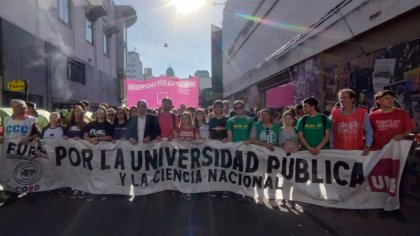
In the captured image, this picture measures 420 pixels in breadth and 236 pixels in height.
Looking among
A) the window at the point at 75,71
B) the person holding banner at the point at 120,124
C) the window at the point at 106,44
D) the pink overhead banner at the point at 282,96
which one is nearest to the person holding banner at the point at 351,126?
the person holding banner at the point at 120,124

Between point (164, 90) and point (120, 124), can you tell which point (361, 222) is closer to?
point (120, 124)

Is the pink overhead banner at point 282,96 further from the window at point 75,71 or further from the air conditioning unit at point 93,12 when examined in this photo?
the air conditioning unit at point 93,12

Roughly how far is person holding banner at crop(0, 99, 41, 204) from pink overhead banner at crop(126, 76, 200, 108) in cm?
605

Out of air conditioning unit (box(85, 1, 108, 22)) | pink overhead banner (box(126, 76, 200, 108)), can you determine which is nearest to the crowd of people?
pink overhead banner (box(126, 76, 200, 108))

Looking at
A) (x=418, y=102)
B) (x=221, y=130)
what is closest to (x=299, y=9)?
(x=418, y=102)

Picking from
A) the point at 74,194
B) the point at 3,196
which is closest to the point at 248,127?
the point at 74,194

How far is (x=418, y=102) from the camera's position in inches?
285

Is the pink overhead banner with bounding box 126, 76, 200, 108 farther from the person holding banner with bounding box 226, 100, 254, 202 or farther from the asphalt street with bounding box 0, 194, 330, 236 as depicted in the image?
the asphalt street with bounding box 0, 194, 330, 236

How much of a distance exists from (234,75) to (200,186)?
27.1 metres

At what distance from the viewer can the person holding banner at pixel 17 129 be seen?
661cm

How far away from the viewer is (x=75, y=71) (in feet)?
68.2

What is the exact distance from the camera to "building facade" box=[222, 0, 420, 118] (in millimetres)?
7637

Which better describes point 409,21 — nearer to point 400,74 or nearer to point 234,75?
point 400,74

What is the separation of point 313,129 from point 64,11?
16576mm
